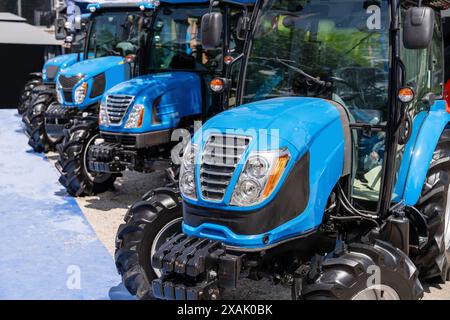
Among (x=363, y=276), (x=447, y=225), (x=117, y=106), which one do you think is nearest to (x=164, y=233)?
(x=363, y=276)

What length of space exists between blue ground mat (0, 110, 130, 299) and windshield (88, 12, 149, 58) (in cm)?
214

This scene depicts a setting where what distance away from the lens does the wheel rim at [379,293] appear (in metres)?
2.99

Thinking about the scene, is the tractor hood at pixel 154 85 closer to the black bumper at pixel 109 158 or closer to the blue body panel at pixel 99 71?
the black bumper at pixel 109 158

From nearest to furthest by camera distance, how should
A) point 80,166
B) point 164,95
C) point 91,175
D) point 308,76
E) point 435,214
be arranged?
point 308,76
point 435,214
point 164,95
point 80,166
point 91,175

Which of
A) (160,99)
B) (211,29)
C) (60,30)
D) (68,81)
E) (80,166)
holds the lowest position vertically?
(80,166)

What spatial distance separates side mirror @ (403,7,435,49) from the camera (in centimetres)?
307

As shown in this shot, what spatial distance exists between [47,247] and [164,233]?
1.70 metres

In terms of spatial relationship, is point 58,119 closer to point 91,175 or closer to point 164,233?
point 91,175

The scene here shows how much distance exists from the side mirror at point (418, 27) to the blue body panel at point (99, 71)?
5.61 m

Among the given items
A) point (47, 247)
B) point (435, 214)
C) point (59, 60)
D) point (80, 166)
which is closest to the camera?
point (435, 214)

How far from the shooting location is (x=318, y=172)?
10.3 feet

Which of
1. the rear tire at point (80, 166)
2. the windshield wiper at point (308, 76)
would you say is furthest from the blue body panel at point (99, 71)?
the windshield wiper at point (308, 76)
